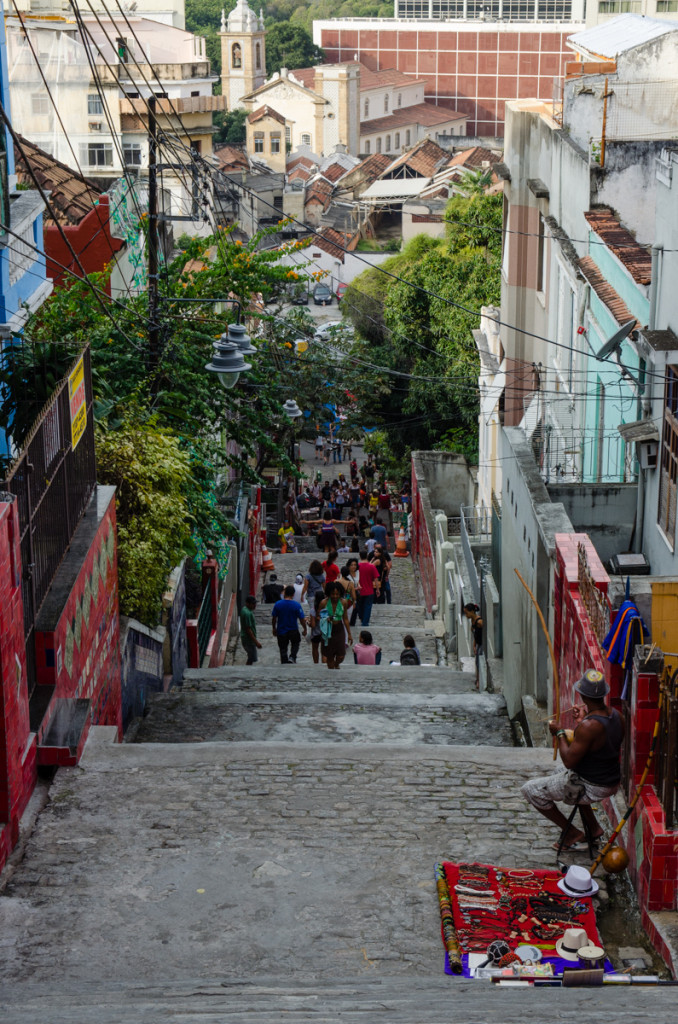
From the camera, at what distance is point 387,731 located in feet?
38.2

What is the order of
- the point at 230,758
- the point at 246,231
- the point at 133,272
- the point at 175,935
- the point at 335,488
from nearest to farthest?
the point at 175,935
the point at 230,758
the point at 133,272
the point at 335,488
the point at 246,231

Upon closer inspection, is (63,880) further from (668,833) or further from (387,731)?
(387,731)

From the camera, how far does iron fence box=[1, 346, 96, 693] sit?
345 inches

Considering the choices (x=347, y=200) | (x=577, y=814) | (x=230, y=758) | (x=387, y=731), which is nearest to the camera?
(x=577, y=814)

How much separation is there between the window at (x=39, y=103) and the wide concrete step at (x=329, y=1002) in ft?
145

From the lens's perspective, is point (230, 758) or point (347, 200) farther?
point (347, 200)

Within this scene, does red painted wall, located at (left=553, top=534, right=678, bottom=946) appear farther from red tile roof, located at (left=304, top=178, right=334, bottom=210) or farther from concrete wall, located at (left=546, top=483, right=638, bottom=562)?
red tile roof, located at (left=304, top=178, right=334, bottom=210)

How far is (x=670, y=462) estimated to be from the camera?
1303 centimetres

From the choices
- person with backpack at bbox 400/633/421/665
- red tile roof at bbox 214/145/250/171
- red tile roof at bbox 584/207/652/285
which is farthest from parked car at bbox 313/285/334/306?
person with backpack at bbox 400/633/421/665

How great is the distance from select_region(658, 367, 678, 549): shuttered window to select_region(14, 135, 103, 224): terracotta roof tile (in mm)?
18041

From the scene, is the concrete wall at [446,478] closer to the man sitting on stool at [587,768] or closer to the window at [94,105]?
the man sitting on stool at [587,768]

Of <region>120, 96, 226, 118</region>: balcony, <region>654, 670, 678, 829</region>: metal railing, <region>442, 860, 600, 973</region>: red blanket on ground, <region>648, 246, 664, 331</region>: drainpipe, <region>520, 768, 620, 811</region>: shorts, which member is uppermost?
<region>120, 96, 226, 118</region>: balcony

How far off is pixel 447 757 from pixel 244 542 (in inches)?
669

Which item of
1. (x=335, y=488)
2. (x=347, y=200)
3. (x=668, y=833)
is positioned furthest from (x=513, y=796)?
(x=347, y=200)
